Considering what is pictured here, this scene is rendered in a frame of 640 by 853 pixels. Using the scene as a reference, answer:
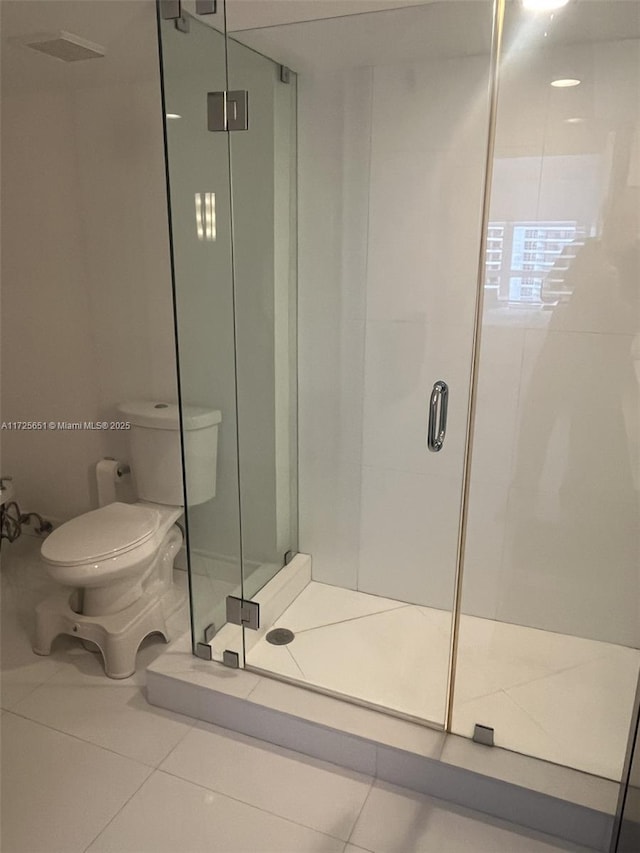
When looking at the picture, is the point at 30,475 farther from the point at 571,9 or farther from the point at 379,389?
the point at 571,9

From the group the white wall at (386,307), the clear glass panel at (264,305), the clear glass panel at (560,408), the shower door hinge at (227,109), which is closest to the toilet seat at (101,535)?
the clear glass panel at (264,305)

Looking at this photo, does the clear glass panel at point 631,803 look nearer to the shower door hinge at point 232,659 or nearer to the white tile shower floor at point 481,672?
the white tile shower floor at point 481,672

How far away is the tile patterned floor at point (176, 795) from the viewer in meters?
1.64

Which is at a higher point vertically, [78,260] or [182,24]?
[182,24]

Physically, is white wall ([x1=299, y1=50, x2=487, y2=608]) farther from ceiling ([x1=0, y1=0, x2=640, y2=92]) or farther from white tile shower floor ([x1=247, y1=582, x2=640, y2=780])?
white tile shower floor ([x1=247, y1=582, x2=640, y2=780])

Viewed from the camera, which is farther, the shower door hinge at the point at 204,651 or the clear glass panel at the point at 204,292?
the shower door hinge at the point at 204,651

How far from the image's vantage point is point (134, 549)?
2.24 m

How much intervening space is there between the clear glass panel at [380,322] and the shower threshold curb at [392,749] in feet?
0.33

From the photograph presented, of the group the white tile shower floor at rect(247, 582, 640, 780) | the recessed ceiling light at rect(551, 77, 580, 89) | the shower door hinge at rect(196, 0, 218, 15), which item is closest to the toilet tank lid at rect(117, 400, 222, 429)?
the white tile shower floor at rect(247, 582, 640, 780)

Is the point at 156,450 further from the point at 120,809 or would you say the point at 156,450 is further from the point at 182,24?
the point at 182,24

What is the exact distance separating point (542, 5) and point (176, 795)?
235cm

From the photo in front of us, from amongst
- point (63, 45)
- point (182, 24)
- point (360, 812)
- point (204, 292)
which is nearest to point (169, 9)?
point (182, 24)

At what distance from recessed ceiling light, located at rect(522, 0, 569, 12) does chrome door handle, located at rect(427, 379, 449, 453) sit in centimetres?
106

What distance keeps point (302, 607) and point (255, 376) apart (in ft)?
2.93
